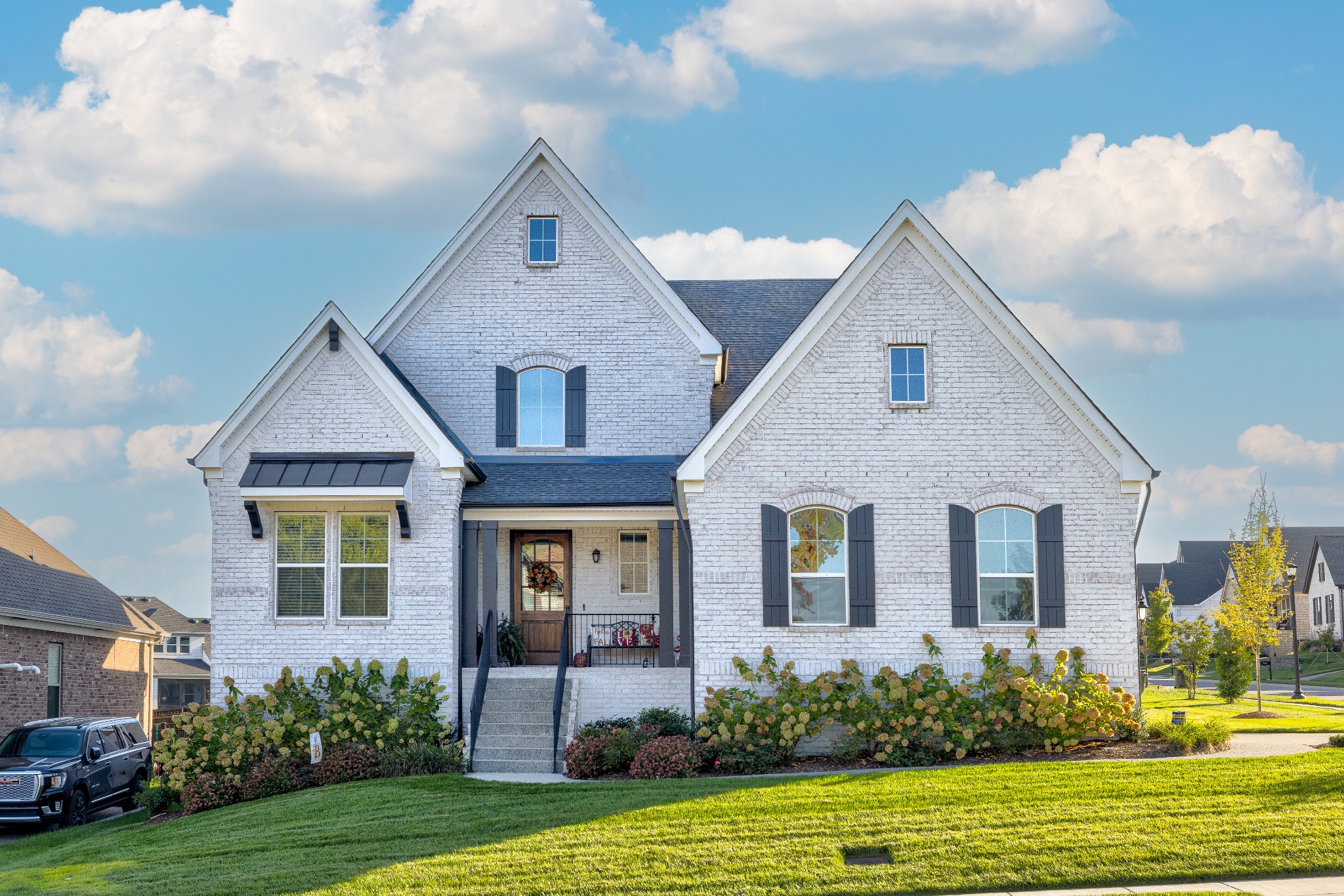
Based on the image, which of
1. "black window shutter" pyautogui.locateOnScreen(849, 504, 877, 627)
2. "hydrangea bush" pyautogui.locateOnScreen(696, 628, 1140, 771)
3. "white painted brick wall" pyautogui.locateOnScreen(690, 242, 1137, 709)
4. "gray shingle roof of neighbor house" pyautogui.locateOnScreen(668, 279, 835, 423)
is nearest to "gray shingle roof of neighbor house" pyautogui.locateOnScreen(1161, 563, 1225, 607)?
"gray shingle roof of neighbor house" pyautogui.locateOnScreen(668, 279, 835, 423)

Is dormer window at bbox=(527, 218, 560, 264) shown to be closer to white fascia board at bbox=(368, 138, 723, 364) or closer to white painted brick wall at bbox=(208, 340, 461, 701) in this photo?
white fascia board at bbox=(368, 138, 723, 364)

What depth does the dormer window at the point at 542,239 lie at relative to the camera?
2108cm

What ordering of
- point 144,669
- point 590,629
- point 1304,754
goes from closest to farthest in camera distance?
1. point 1304,754
2. point 590,629
3. point 144,669

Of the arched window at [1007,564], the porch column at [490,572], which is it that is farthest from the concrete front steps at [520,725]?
the arched window at [1007,564]

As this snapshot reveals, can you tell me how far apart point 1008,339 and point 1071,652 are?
4595 mm

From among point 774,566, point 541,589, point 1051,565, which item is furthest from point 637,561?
point 1051,565

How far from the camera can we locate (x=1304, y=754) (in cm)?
1433

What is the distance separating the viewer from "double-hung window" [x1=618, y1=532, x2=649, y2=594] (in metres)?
20.5

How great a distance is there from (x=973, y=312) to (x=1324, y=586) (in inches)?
2346

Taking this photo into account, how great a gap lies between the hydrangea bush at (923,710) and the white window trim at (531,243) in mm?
8453

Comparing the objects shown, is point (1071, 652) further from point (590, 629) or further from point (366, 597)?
point (366, 597)

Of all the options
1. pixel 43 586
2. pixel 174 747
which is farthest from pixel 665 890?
pixel 43 586

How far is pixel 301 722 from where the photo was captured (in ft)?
55.5

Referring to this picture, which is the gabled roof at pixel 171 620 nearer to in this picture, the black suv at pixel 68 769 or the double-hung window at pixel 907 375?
A: the black suv at pixel 68 769
